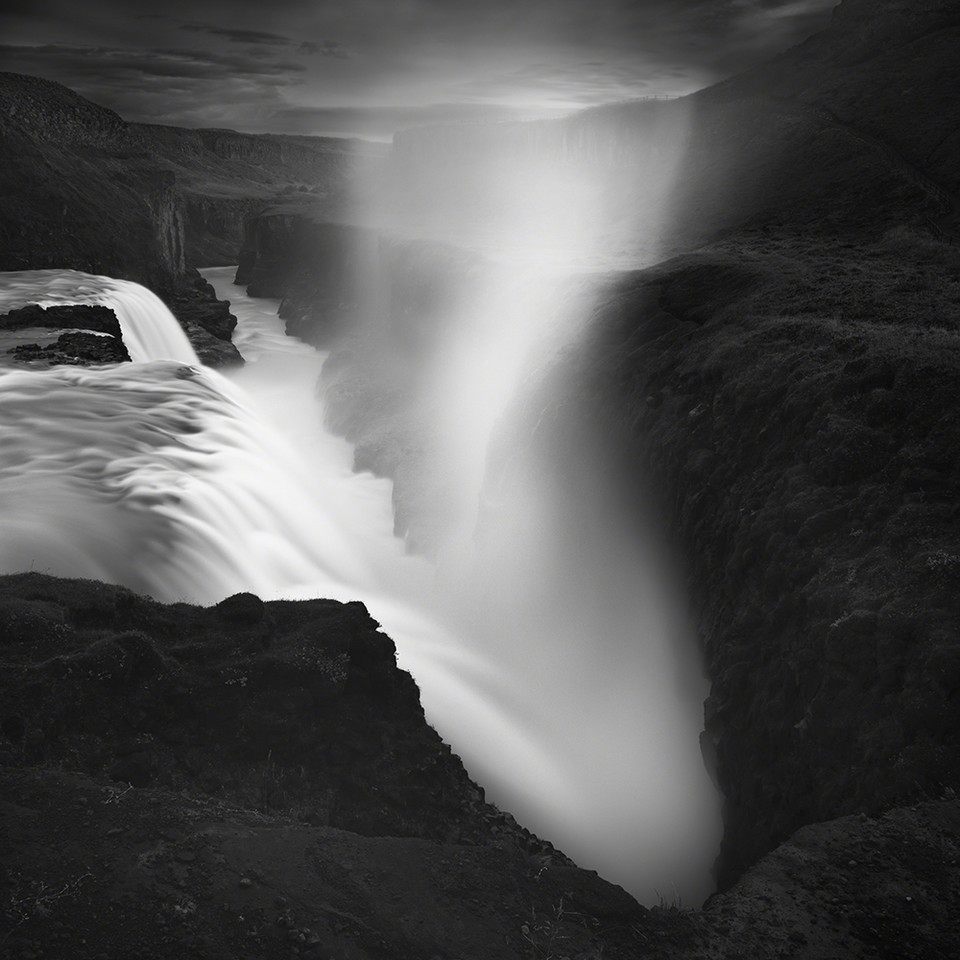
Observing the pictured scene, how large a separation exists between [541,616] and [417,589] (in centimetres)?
399

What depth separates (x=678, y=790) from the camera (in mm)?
10688

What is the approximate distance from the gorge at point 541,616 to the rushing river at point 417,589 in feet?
0.24

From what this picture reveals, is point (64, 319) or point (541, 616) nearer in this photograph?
point (541, 616)

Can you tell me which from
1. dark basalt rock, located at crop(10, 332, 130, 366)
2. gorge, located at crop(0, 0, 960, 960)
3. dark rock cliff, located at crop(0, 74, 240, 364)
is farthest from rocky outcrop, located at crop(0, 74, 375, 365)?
dark basalt rock, located at crop(10, 332, 130, 366)

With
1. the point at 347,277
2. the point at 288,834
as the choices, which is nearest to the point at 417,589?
the point at 288,834

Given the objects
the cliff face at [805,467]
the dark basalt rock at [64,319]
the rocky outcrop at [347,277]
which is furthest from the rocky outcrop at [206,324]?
the cliff face at [805,467]

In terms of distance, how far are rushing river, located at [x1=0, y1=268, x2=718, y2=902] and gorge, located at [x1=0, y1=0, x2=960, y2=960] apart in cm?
7

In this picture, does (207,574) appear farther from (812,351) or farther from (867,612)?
(812,351)

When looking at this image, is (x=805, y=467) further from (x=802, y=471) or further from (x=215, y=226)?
(x=215, y=226)

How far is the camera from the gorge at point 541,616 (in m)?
4.95

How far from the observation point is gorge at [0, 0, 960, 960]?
195 inches

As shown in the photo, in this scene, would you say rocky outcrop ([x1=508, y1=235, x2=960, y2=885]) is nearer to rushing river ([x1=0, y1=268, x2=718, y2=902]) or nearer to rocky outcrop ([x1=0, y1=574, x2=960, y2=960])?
rocky outcrop ([x1=0, y1=574, x2=960, y2=960])

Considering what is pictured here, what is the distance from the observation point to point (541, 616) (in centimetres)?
1505

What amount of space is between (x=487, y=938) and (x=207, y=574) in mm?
7215
